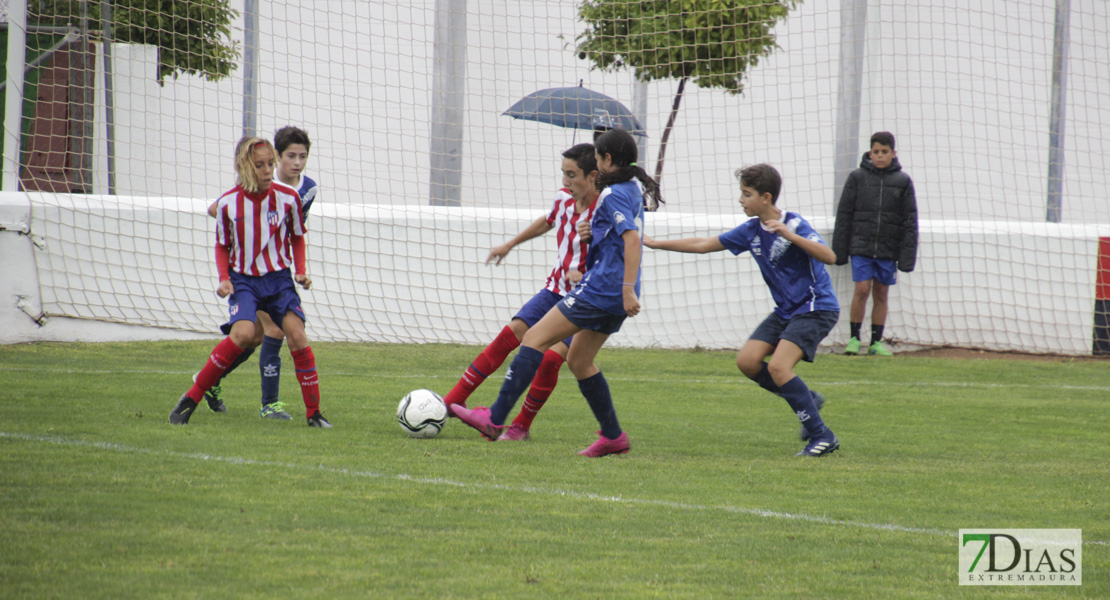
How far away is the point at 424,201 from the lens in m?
10.8

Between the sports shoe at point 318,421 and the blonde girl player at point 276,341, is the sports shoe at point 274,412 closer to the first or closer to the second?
the blonde girl player at point 276,341

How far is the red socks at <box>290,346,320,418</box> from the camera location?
5664 millimetres

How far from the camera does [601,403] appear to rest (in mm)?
5273

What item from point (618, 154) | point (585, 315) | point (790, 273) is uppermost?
point (618, 154)

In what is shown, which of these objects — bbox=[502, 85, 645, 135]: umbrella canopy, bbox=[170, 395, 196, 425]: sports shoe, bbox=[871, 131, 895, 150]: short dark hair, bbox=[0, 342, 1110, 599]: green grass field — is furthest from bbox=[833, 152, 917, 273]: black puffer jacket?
bbox=[170, 395, 196, 425]: sports shoe

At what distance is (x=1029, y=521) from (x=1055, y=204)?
29.3 feet

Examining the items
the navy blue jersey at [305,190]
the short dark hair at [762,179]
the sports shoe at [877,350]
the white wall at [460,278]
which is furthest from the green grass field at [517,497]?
the sports shoe at [877,350]

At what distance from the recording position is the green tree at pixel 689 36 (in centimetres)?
1101

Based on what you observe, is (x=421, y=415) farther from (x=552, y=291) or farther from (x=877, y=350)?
(x=877, y=350)

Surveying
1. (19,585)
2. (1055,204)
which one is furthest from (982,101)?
(19,585)

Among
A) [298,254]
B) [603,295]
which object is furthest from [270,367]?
[603,295]

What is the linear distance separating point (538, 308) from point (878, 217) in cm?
547

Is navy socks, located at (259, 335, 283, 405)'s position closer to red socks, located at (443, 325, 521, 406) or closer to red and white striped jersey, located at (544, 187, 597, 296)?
red socks, located at (443, 325, 521, 406)

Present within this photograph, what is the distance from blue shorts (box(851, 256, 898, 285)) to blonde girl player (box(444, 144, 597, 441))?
16.7ft
